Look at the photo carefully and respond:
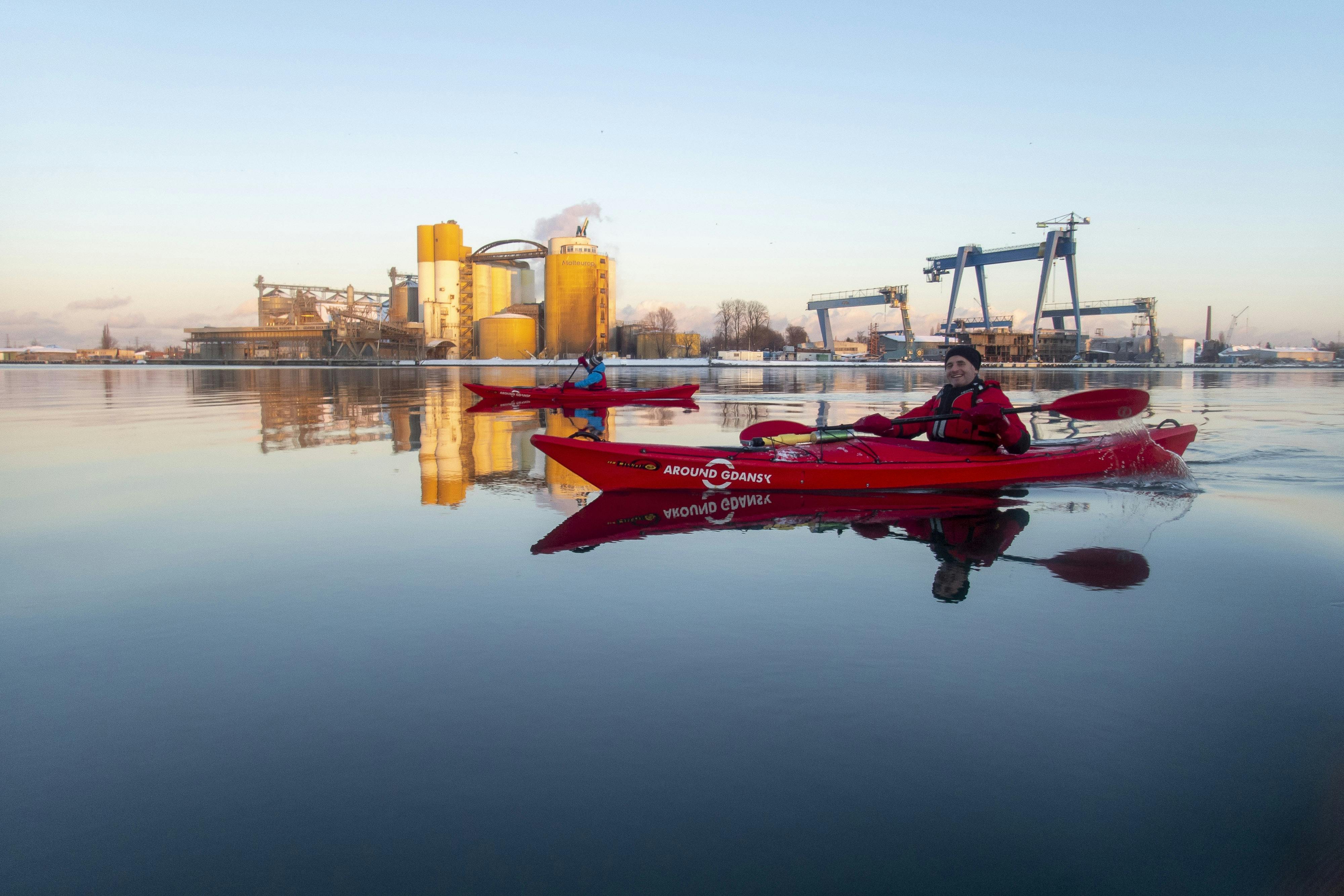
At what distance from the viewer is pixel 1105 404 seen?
9.89m

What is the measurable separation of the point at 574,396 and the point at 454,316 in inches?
2756

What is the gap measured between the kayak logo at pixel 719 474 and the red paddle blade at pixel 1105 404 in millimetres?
4506

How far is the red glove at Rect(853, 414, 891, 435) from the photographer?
8.83 meters

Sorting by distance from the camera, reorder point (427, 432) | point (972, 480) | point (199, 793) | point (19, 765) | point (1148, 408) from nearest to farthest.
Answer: point (199, 793) < point (19, 765) < point (972, 480) < point (427, 432) < point (1148, 408)

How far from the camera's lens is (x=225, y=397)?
23484mm

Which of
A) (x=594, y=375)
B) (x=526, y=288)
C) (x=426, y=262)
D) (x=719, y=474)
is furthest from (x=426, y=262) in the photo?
(x=719, y=474)

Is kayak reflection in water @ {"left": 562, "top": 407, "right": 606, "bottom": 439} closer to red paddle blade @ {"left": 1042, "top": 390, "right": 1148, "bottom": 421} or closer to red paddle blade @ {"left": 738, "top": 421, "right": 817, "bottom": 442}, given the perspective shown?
red paddle blade @ {"left": 738, "top": 421, "right": 817, "bottom": 442}

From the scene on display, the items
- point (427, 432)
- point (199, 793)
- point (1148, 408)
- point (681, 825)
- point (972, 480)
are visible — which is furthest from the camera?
point (1148, 408)

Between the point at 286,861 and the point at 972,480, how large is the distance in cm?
750

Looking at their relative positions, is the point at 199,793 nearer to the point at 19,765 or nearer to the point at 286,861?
the point at 286,861

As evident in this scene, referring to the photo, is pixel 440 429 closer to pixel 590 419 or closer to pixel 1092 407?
pixel 590 419

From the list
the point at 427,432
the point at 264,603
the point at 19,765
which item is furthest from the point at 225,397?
the point at 19,765

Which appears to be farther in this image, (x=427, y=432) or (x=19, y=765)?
(x=427, y=432)

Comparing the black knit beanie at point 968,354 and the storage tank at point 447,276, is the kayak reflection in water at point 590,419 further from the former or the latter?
the storage tank at point 447,276
